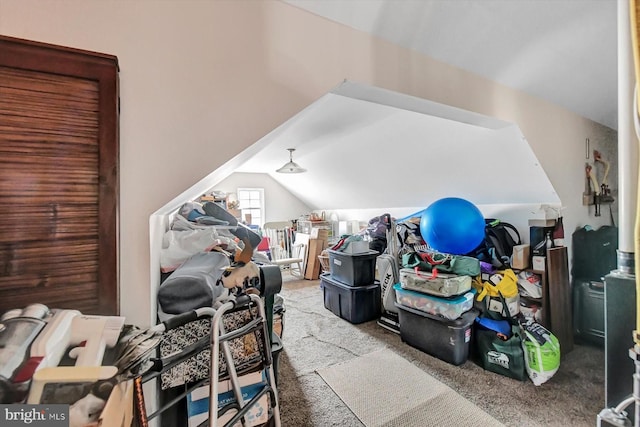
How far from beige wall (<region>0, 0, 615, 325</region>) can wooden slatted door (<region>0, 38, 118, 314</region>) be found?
59mm

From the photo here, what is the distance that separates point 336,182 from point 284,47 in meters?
3.61

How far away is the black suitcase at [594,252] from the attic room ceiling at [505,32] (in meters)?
1.46

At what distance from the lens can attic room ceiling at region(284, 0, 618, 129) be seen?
117 centimetres

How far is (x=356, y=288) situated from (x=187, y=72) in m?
2.63

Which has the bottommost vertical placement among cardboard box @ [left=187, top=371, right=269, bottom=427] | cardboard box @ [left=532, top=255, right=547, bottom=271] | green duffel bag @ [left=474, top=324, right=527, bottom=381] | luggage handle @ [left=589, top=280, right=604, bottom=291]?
green duffel bag @ [left=474, top=324, right=527, bottom=381]

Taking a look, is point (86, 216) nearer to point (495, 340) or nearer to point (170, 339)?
point (170, 339)

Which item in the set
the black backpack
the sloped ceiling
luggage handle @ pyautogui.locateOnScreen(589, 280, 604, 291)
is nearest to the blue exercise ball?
the black backpack

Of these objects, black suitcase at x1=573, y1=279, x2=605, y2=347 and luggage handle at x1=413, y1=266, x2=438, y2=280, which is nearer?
luggage handle at x1=413, y1=266, x2=438, y2=280

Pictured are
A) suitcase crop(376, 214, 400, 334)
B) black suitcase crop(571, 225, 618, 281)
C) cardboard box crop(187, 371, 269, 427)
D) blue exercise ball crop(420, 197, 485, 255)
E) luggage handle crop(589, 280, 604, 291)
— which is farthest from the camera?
suitcase crop(376, 214, 400, 334)

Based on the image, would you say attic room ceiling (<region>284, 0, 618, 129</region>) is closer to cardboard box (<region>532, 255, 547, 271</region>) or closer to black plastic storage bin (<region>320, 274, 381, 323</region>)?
cardboard box (<region>532, 255, 547, 271</region>)

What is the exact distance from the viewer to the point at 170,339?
1137mm

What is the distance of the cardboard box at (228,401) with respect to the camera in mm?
1168

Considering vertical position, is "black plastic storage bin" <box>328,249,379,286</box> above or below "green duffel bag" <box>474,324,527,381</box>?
above

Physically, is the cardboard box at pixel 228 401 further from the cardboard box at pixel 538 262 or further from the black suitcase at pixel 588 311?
the black suitcase at pixel 588 311
